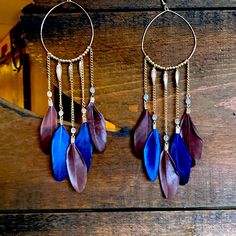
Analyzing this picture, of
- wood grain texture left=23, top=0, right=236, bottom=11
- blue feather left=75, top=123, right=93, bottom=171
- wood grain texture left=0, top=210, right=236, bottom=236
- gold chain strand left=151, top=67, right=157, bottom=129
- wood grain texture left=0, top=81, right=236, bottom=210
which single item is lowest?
wood grain texture left=0, top=210, right=236, bottom=236

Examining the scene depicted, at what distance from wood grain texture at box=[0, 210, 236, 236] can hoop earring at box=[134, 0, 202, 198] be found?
1.4 inches

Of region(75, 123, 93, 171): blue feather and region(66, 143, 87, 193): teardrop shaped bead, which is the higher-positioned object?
region(75, 123, 93, 171): blue feather

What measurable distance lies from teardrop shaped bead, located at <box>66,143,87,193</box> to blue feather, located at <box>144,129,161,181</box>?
0.08 m

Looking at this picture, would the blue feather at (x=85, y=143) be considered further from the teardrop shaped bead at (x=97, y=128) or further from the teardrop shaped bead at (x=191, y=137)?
the teardrop shaped bead at (x=191, y=137)

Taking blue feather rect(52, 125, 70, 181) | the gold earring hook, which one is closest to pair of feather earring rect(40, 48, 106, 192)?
blue feather rect(52, 125, 70, 181)

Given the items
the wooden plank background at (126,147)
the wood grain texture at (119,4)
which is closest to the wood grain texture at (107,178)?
the wooden plank background at (126,147)

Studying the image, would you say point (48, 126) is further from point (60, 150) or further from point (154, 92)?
point (154, 92)

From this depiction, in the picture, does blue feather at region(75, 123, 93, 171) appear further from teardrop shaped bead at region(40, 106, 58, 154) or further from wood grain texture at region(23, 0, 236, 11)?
wood grain texture at region(23, 0, 236, 11)

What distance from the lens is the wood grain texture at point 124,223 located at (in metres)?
0.60

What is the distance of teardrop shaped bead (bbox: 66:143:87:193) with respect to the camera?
0.59 metres

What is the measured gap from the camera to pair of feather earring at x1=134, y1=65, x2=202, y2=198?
597mm

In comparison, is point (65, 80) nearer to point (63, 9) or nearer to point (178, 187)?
point (63, 9)

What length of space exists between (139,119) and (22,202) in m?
0.17

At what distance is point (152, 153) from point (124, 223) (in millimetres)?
92
